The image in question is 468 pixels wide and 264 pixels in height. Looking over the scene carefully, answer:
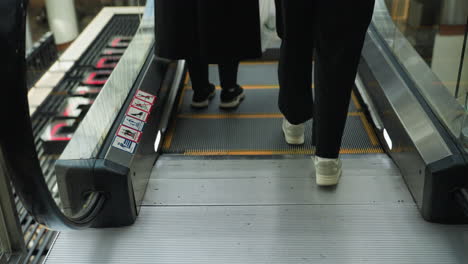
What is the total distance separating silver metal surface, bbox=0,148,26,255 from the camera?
1955 millimetres

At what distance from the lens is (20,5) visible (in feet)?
4.52

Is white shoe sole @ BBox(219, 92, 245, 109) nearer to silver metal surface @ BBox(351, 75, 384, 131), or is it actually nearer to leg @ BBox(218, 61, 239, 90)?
leg @ BBox(218, 61, 239, 90)

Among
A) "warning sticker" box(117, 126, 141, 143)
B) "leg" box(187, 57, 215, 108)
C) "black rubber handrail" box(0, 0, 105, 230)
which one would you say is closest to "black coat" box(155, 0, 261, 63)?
"leg" box(187, 57, 215, 108)

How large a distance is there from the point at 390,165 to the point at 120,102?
157 centimetres

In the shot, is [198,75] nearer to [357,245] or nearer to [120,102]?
[120,102]

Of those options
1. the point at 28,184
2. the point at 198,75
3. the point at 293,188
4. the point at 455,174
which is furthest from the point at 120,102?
the point at 455,174

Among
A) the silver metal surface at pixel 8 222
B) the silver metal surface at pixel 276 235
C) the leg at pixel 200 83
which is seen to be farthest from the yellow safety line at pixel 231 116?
the silver metal surface at pixel 8 222

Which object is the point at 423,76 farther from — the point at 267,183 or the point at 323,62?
the point at 267,183

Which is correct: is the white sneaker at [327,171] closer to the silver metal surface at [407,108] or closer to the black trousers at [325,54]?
the black trousers at [325,54]

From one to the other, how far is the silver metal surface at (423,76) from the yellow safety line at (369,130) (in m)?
0.49

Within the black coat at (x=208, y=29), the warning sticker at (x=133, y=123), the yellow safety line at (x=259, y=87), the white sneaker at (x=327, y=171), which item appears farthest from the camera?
the yellow safety line at (x=259, y=87)

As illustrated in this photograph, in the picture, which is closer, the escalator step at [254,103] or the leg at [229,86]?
the leg at [229,86]

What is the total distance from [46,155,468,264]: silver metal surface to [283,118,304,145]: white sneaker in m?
0.52

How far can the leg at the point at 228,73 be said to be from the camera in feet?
11.5
